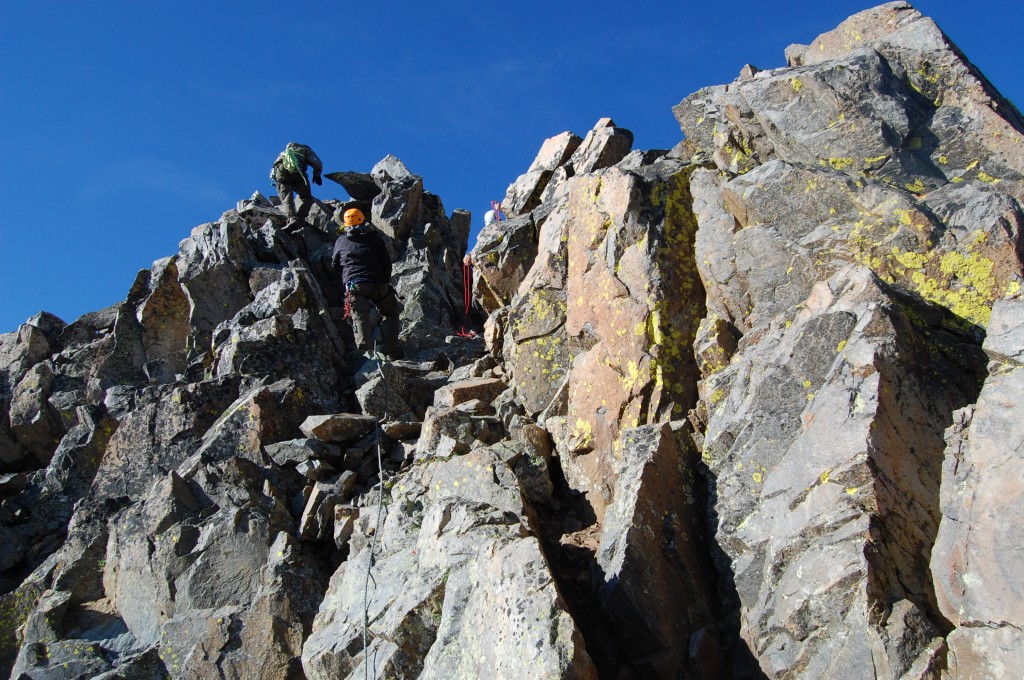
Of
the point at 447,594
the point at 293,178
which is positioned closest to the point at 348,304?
the point at 293,178

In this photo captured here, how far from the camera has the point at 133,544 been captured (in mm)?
14922

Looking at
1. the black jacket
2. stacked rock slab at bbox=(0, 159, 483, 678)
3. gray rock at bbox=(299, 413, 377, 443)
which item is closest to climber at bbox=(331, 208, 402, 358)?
the black jacket

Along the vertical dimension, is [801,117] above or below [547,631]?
above

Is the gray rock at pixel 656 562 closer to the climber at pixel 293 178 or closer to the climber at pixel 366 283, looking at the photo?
the climber at pixel 366 283

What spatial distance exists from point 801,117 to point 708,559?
8.40m

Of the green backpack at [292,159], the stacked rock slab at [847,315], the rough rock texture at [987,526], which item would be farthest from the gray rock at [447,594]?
the green backpack at [292,159]

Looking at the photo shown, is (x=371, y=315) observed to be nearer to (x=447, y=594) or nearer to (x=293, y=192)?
(x=447, y=594)

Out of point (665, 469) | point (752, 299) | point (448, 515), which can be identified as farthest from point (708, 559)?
point (752, 299)

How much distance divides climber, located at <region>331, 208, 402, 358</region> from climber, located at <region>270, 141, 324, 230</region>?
1130cm

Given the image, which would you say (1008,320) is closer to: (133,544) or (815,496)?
(815,496)

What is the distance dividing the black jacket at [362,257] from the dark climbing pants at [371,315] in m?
0.24

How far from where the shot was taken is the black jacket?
21.5 meters

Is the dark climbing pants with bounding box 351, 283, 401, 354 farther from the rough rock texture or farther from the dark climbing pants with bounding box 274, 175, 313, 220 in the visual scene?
the rough rock texture

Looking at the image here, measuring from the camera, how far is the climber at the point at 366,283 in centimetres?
2155
